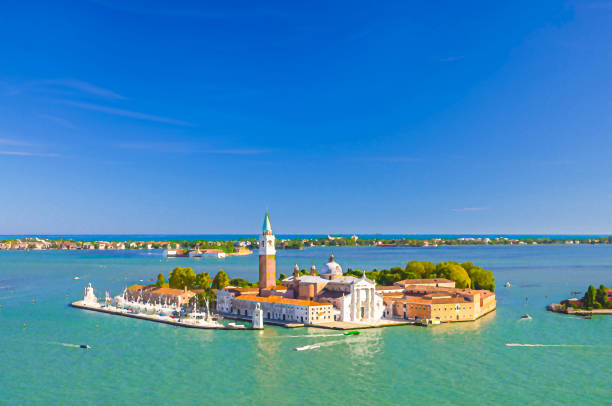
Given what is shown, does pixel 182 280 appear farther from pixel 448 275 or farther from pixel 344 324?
pixel 448 275

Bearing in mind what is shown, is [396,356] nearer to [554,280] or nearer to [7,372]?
[7,372]

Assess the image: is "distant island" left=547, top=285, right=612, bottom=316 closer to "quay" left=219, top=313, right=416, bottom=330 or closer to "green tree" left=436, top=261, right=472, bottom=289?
"green tree" left=436, top=261, right=472, bottom=289

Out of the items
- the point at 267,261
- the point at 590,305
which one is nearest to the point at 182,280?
the point at 267,261

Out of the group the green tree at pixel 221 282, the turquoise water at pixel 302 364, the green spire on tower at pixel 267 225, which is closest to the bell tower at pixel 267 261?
the green spire on tower at pixel 267 225

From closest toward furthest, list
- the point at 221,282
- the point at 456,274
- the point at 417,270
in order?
1. the point at 221,282
2. the point at 456,274
3. the point at 417,270

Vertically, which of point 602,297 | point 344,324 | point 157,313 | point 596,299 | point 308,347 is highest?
point 602,297

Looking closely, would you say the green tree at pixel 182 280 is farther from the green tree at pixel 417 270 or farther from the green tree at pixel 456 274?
the green tree at pixel 456 274

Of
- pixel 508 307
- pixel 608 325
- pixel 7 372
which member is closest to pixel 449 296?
pixel 508 307

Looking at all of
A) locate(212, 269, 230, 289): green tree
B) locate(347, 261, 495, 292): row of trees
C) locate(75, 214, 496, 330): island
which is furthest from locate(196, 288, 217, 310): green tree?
locate(347, 261, 495, 292): row of trees
